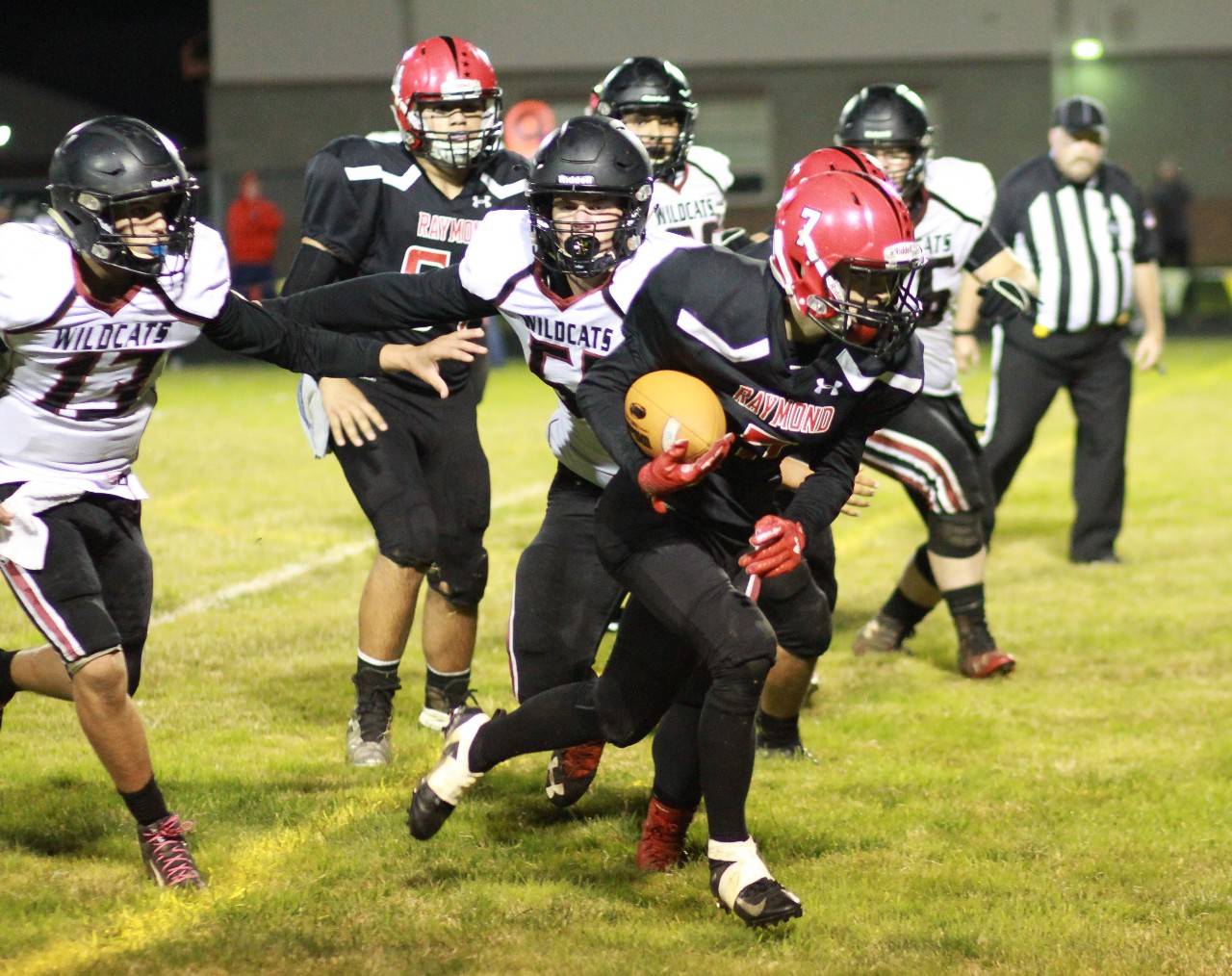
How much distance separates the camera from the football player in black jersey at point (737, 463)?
3553 millimetres

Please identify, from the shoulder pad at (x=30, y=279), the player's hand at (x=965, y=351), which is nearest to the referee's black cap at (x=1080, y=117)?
the player's hand at (x=965, y=351)

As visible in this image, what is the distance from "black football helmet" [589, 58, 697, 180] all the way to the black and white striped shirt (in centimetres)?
312

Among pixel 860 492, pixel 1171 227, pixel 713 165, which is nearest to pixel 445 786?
pixel 860 492

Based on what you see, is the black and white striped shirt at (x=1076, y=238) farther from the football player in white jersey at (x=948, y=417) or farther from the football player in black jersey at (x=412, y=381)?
the football player in black jersey at (x=412, y=381)

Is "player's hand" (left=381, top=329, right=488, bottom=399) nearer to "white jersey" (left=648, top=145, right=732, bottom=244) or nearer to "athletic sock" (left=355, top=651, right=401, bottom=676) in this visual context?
"athletic sock" (left=355, top=651, right=401, bottom=676)

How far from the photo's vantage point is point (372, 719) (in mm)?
4918

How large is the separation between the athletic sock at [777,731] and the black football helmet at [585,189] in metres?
1.56

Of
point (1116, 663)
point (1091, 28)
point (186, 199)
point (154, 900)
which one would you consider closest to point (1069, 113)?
point (1116, 663)

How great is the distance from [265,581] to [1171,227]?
670 inches

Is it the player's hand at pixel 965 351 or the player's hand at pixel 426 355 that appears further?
the player's hand at pixel 965 351

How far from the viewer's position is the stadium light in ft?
80.0

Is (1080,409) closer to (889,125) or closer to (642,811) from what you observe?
(889,125)

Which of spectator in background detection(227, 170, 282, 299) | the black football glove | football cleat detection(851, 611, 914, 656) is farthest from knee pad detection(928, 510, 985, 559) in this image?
spectator in background detection(227, 170, 282, 299)

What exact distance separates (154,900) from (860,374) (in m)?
1.86
